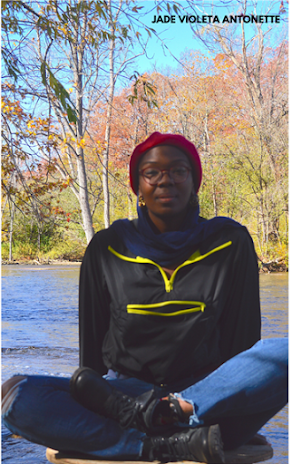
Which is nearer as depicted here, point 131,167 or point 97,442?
point 97,442

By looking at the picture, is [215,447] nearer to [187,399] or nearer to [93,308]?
[187,399]

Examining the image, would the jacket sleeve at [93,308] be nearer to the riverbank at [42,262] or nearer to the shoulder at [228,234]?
the shoulder at [228,234]

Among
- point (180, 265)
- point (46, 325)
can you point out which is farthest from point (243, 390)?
point (46, 325)

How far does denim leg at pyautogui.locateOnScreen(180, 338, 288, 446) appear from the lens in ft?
5.29

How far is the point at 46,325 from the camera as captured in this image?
25.5 feet

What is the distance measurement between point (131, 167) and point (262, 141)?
40.9 feet

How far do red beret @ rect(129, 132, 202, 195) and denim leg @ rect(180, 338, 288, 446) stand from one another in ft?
2.14

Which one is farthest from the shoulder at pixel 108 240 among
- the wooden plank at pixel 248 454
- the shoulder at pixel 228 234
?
the wooden plank at pixel 248 454

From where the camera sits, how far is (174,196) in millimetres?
1847

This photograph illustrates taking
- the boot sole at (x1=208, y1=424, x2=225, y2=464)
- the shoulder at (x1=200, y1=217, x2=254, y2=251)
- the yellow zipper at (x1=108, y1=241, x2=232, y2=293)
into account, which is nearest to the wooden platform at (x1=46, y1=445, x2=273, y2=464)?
the boot sole at (x1=208, y1=424, x2=225, y2=464)

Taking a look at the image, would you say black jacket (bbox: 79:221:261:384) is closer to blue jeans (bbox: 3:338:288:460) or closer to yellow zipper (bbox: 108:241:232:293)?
yellow zipper (bbox: 108:241:232:293)

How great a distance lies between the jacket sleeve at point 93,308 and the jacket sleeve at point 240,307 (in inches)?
16.8

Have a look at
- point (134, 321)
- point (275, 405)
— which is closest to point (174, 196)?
point (134, 321)

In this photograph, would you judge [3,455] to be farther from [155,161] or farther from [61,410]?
[155,161]
